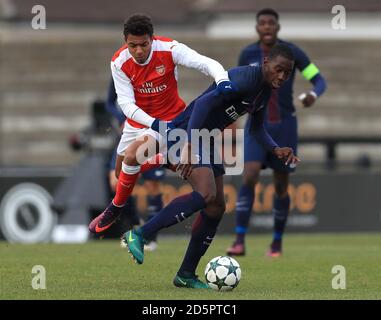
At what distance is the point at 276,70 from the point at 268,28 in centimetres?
303

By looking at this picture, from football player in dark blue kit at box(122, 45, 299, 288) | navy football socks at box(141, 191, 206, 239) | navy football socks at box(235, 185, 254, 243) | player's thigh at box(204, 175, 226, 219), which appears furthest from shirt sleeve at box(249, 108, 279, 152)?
navy football socks at box(235, 185, 254, 243)

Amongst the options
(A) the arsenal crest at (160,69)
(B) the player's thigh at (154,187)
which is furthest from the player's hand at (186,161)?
(B) the player's thigh at (154,187)

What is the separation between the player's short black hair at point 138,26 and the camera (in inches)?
364

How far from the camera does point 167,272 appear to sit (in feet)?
34.0

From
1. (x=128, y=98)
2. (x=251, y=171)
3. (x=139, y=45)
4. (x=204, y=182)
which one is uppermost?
(x=139, y=45)

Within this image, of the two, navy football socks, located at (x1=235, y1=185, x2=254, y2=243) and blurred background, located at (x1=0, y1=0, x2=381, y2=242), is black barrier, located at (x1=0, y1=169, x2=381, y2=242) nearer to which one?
blurred background, located at (x1=0, y1=0, x2=381, y2=242)

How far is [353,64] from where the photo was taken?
109 ft

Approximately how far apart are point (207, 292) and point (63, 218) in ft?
27.8

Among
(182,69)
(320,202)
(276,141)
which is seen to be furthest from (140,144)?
(182,69)

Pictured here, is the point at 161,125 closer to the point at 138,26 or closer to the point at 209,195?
the point at 138,26

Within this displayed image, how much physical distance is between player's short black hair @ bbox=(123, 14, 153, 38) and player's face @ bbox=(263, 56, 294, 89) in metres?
0.99
